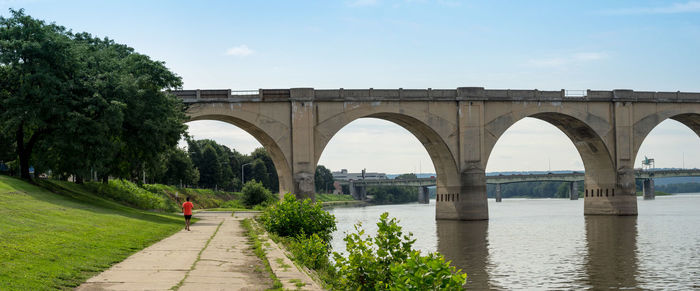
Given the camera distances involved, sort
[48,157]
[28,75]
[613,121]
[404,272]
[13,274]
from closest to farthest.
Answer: [404,272] → [13,274] → [28,75] → [48,157] → [613,121]

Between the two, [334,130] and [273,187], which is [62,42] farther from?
[273,187]

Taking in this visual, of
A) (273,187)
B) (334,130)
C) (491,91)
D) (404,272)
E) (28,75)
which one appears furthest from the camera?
(273,187)

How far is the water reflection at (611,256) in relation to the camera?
72.0ft

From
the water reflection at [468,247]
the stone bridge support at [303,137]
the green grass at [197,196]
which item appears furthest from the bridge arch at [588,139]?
the green grass at [197,196]

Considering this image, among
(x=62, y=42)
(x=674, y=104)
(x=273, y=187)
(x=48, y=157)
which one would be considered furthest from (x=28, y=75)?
(x=273, y=187)

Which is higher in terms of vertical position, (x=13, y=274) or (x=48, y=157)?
(x=48, y=157)

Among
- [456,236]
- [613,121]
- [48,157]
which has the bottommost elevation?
[456,236]

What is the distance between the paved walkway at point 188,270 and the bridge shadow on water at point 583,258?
761cm

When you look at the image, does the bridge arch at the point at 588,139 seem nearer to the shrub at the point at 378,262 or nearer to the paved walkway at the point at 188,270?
the paved walkway at the point at 188,270

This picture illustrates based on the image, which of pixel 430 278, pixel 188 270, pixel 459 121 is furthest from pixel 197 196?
pixel 430 278

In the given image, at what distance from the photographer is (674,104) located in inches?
2430

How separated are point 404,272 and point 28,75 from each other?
1125 inches

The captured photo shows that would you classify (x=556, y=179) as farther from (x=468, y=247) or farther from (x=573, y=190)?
(x=468, y=247)

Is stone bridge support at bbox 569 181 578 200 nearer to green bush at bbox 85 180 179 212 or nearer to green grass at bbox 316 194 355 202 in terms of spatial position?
green grass at bbox 316 194 355 202
